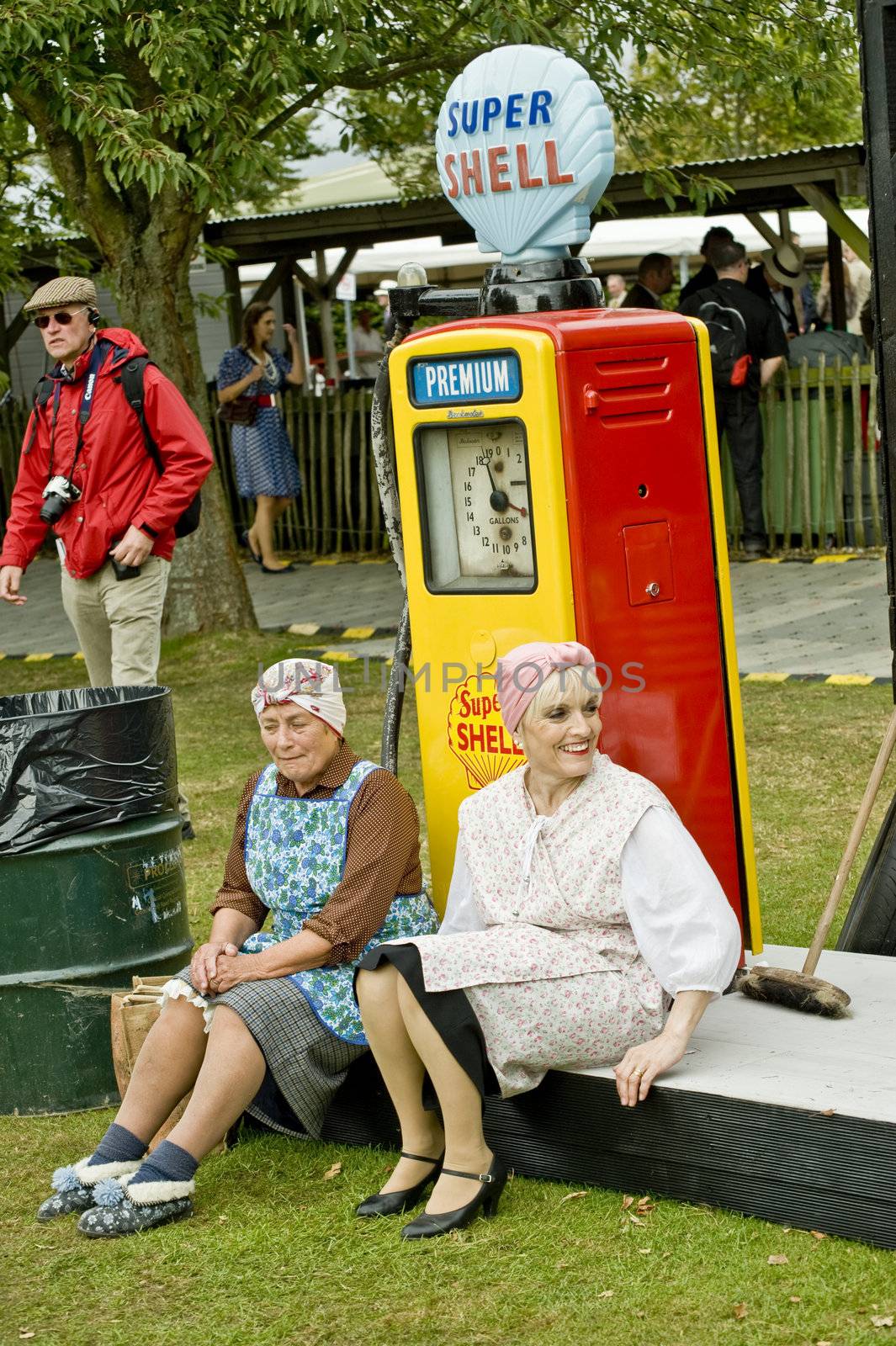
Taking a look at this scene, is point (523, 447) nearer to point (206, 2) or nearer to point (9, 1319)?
point (9, 1319)

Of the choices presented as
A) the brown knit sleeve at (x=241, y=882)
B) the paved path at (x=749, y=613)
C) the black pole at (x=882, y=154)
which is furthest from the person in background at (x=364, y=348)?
the brown knit sleeve at (x=241, y=882)

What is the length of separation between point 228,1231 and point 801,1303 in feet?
4.17

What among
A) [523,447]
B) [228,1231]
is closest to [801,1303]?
[228,1231]

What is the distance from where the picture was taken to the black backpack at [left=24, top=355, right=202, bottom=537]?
21.0 ft

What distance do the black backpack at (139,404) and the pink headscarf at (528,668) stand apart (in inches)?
113

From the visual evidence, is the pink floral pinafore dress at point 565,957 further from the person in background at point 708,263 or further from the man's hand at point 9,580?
the person in background at point 708,263

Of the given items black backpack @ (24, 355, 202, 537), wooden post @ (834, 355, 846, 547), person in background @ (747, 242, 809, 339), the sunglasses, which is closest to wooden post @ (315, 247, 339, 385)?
person in background @ (747, 242, 809, 339)

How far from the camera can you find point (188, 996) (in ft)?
13.3

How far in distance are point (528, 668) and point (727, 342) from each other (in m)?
8.81

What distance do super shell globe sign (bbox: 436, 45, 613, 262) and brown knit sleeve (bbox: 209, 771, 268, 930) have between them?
4.92 feet

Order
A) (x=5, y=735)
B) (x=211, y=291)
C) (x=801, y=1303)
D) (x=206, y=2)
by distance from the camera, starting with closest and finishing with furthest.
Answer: (x=801, y=1303)
(x=5, y=735)
(x=206, y=2)
(x=211, y=291)

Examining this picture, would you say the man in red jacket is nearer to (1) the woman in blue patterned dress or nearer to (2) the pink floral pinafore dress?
(2) the pink floral pinafore dress

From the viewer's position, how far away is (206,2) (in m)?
8.71

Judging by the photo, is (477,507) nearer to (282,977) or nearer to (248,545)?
(282,977)
